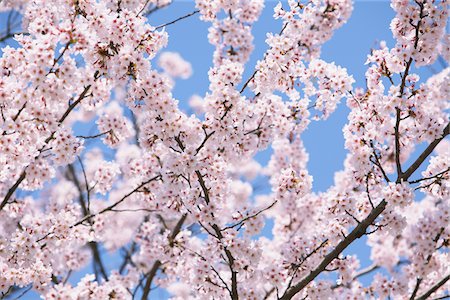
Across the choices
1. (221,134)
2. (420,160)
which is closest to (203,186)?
(221,134)

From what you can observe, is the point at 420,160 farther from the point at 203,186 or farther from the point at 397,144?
the point at 203,186

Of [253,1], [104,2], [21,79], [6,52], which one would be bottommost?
[21,79]

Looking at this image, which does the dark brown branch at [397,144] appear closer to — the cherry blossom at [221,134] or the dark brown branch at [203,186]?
the cherry blossom at [221,134]

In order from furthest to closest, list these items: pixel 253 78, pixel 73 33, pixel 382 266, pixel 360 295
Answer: pixel 382 266
pixel 360 295
pixel 253 78
pixel 73 33

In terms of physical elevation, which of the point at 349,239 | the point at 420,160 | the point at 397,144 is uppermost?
the point at 397,144

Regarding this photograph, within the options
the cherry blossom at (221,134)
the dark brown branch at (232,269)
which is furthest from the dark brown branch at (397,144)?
the dark brown branch at (232,269)

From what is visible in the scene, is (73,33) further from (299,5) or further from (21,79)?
(299,5)

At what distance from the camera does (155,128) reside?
600 centimetres

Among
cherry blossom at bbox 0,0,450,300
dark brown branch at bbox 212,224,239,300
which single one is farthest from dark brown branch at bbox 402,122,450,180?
dark brown branch at bbox 212,224,239,300

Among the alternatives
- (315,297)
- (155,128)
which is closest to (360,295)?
(315,297)

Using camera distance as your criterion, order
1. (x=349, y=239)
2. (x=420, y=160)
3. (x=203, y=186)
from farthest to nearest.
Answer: (x=203, y=186), (x=349, y=239), (x=420, y=160)

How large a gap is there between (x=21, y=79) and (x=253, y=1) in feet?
13.9

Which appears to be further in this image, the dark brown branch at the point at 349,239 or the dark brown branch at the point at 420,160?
the dark brown branch at the point at 349,239

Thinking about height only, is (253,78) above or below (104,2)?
below
